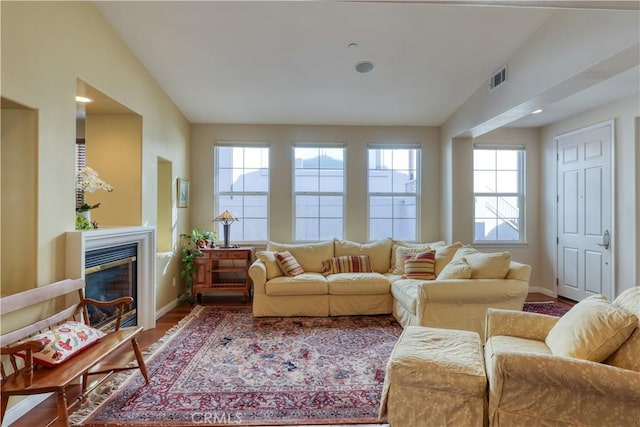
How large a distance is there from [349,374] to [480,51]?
3.34m

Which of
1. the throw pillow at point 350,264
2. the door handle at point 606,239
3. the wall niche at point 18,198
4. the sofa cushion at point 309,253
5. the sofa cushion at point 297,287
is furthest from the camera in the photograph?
the sofa cushion at point 309,253

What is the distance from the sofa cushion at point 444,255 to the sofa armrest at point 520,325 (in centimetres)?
161

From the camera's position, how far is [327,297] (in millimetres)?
3756

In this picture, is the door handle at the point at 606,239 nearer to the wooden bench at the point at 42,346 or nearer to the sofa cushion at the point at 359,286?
the sofa cushion at the point at 359,286

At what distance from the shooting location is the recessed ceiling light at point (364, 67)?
3443 millimetres

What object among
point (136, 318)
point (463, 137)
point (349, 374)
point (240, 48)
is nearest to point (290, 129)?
point (240, 48)

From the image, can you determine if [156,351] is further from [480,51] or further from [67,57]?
[480,51]

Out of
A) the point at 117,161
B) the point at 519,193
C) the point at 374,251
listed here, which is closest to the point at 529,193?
the point at 519,193

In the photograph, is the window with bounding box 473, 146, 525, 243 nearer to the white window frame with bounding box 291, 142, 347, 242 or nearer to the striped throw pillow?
the striped throw pillow

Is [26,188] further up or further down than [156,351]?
further up

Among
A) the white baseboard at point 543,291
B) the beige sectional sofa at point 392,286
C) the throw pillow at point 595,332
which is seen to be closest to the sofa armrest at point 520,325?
the throw pillow at point 595,332

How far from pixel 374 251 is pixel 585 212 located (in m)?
2.79

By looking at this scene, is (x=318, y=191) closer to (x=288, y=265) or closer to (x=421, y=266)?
(x=288, y=265)

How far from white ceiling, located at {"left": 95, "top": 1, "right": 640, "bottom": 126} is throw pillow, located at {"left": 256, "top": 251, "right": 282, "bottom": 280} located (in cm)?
203
